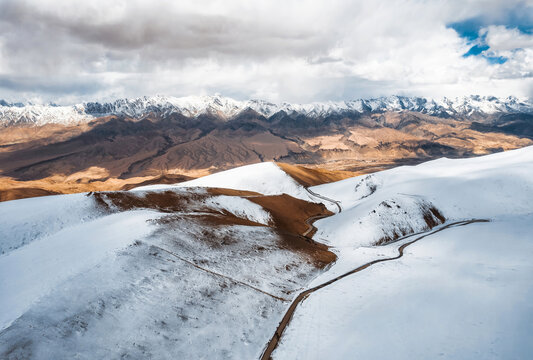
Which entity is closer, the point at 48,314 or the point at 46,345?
the point at 46,345

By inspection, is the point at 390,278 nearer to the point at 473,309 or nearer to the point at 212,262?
the point at 473,309

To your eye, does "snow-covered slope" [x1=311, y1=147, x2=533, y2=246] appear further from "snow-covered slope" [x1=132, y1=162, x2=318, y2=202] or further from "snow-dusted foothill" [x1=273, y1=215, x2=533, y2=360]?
"snow-covered slope" [x1=132, y1=162, x2=318, y2=202]

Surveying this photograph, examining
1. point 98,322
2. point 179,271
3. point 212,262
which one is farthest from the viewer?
point 212,262

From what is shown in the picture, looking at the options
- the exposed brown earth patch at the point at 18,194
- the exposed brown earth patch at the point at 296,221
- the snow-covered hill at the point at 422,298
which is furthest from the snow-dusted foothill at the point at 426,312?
the exposed brown earth patch at the point at 18,194

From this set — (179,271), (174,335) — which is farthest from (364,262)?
(174,335)

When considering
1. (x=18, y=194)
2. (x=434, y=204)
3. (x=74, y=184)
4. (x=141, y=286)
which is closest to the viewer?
(x=141, y=286)

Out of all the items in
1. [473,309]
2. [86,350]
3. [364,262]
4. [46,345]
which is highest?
[46,345]

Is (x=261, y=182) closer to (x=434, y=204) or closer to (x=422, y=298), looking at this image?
(x=434, y=204)

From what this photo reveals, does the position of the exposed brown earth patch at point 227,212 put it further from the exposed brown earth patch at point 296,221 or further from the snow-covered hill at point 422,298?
the snow-covered hill at point 422,298

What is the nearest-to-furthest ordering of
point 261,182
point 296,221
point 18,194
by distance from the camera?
point 296,221
point 18,194
point 261,182

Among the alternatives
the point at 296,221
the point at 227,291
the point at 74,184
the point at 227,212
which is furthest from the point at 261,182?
the point at 74,184

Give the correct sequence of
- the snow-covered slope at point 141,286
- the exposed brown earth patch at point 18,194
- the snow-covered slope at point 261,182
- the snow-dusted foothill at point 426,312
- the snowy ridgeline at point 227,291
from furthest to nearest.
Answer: the snow-covered slope at point 261,182
the exposed brown earth patch at point 18,194
the snow-dusted foothill at point 426,312
the snowy ridgeline at point 227,291
the snow-covered slope at point 141,286
